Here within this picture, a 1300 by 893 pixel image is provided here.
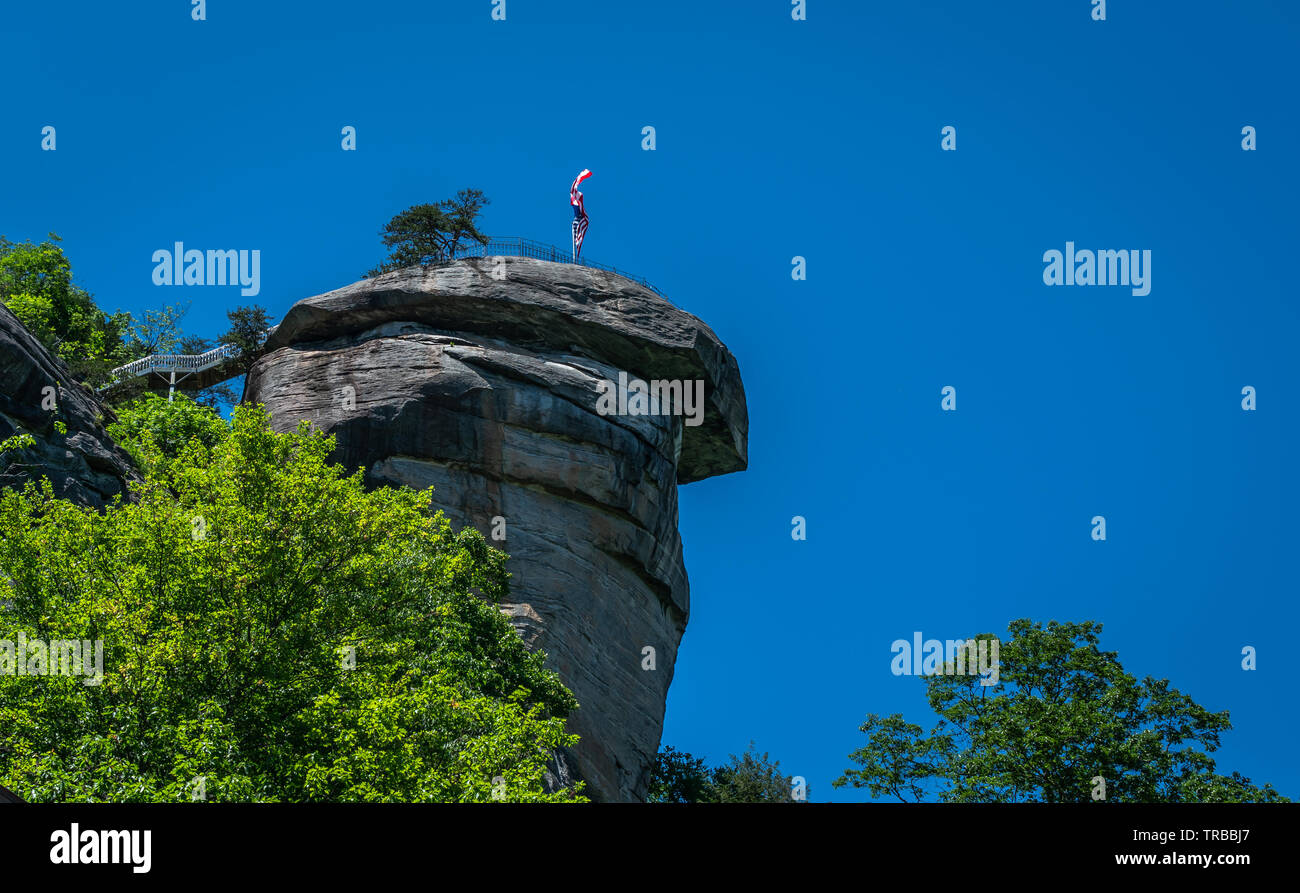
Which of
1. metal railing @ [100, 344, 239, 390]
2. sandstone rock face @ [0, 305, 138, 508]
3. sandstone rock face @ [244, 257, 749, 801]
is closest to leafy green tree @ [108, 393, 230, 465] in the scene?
sandstone rock face @ [244, 257, 749, 801]

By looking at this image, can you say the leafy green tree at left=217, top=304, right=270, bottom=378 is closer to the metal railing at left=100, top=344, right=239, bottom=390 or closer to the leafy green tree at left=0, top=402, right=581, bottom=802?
the metal railing at left=100, top=344, right=239, bottom=390

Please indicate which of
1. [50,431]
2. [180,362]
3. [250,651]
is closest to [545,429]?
[50,431]

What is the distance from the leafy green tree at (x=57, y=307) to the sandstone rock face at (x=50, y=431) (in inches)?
687

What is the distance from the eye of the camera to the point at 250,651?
78.5ft

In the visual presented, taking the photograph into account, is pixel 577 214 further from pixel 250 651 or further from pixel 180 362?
pixel 250 651

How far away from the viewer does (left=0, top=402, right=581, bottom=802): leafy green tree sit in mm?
21656

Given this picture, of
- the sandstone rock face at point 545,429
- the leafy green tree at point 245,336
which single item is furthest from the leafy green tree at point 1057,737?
the leafy green tree at point 245,336

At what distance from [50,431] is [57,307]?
25715 mm

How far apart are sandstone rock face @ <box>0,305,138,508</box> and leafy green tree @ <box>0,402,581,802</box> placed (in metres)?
5.49

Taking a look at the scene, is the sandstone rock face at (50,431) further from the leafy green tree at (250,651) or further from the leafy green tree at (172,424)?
the leafy green tree at (172,424)

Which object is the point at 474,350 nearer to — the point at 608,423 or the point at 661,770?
the point at 608,423
